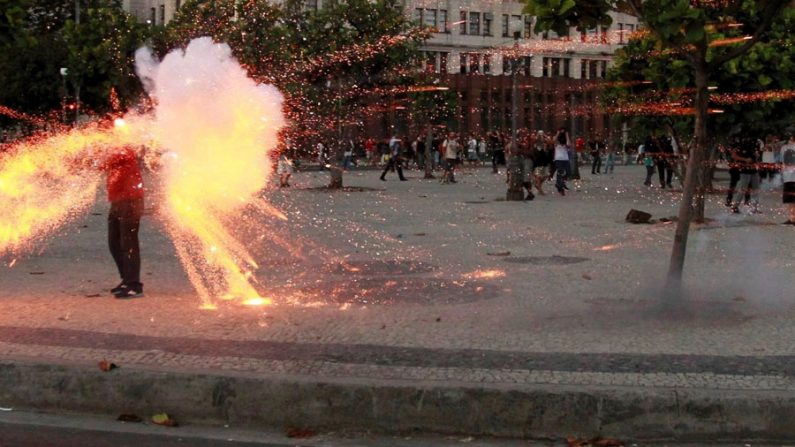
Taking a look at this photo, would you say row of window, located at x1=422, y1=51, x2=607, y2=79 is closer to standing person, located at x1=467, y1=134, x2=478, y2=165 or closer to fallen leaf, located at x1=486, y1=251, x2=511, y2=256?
standing person, located at x1=467, y1=134, x2=478, y2=165

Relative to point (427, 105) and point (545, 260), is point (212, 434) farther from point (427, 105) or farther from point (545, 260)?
point (427, 105)

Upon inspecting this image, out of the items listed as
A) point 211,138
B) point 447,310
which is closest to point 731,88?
point 211,138

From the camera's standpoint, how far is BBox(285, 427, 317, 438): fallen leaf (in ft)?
18.6

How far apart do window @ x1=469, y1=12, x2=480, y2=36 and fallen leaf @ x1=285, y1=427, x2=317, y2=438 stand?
6298 cm

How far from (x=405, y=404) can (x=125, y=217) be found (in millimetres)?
4462

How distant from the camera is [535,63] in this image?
72.2m

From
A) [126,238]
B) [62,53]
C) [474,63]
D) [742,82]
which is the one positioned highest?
[474,63]

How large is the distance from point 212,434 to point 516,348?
89.2 inches

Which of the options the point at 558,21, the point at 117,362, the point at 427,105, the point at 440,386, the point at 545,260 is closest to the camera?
the point at 440,386

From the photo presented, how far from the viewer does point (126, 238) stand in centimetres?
916

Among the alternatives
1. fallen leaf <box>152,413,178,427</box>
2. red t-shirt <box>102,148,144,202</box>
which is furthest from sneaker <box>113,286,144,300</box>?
fallen leaf <box>152,413,178,427</box>

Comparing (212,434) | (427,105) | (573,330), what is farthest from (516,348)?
(427,105)

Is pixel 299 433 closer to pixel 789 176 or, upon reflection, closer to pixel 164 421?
pixel 164 421

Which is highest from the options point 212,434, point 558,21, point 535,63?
point 535,63
